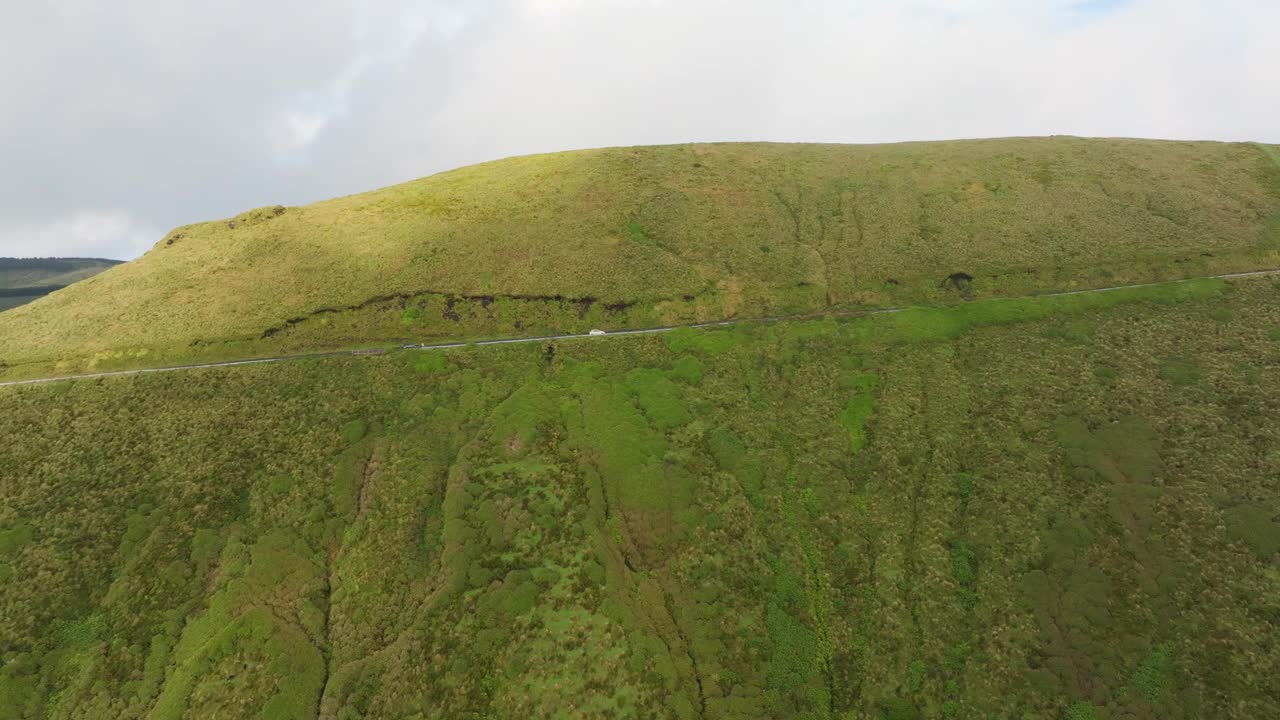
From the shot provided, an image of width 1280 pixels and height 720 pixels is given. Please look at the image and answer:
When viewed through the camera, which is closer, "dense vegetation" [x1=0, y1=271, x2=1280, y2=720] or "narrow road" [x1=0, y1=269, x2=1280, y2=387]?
"dense vegetation" [x1=0, y1=271, x2=1280, y2=720]

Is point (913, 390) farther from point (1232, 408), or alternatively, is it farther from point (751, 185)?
point (751, 185)

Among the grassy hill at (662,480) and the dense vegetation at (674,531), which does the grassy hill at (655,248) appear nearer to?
the grassy hill at (662,480)

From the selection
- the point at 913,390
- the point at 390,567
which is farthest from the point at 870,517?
the point at 390,567

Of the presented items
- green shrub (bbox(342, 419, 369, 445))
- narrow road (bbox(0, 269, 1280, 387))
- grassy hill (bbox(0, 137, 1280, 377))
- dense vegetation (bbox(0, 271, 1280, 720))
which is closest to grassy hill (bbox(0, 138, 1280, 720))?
dense vegetation (bbox(0, 271, 1280, 720))

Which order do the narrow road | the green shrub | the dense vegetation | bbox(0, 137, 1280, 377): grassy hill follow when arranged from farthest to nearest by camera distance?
1. bbox(0, 137, 1280, 377): grassy hill
2. the narrow road
3. the green shrub
4. the dense vegetation

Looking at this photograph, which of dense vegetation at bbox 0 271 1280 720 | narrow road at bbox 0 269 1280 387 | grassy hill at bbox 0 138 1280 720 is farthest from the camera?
narrow road at bbox 0 269 1280 387

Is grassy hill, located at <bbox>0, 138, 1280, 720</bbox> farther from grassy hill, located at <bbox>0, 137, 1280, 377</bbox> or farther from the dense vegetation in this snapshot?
grassy hill, located at <bbox>0, 137, 1280, 377</bbox>

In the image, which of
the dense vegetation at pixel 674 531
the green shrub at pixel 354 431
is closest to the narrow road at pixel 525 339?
the dense vegetation at pixel 674 531
